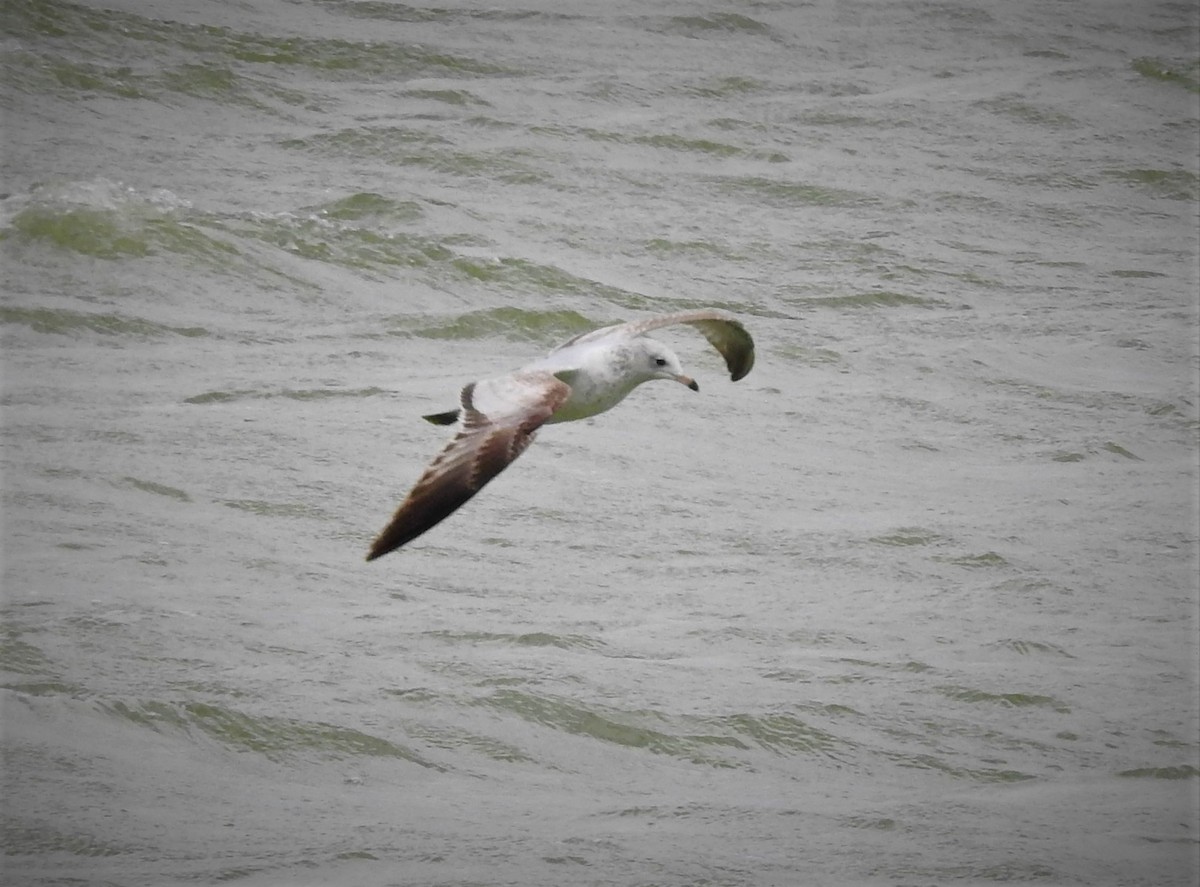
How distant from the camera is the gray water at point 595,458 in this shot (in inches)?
249

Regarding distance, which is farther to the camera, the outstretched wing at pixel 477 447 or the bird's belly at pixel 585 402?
the bird's belly at pixel 585 402

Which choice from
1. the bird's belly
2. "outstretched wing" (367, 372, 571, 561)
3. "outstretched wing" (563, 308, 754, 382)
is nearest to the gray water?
"outstretched wing" (563, 308, 754, 382)

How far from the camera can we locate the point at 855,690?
277 inches

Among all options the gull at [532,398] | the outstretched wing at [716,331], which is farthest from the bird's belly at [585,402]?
the outstretched wing at [716,331]

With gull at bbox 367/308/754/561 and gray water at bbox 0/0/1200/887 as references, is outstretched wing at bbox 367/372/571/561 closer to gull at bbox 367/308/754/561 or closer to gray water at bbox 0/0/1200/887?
gull at bbox 367/308/754/561

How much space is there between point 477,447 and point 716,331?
2027 mm

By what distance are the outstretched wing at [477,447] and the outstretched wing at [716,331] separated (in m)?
0.90

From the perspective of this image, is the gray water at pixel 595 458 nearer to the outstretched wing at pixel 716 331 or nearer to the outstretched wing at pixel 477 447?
the outstretched wing at pixel 716 331

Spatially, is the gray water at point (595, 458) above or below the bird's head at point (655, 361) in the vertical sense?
below

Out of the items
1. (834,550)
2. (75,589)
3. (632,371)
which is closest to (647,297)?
(834,550)

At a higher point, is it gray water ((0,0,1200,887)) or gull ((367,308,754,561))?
gull ((367,308,754,561))

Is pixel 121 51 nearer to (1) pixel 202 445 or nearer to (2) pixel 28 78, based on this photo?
(2) pixel 28 78

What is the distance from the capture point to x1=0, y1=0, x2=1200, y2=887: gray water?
633 centimetres

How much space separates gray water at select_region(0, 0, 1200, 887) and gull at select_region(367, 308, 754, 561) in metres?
0.95
